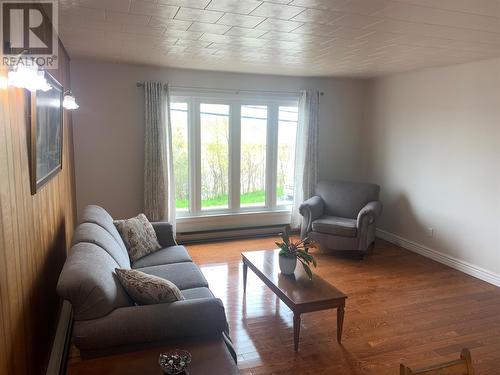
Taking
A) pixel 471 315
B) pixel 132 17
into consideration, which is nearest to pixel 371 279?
pixel 471 315

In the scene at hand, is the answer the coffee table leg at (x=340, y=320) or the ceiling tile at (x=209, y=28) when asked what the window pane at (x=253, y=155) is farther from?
the coffee table leg at (x=340, y=320)

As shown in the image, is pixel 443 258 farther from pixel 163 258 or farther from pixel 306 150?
pixel 163 258

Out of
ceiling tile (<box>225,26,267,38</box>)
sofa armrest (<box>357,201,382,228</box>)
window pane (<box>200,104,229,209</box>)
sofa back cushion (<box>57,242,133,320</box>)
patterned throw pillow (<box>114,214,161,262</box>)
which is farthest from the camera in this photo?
window pane (<box>200,104,229,209</box>)

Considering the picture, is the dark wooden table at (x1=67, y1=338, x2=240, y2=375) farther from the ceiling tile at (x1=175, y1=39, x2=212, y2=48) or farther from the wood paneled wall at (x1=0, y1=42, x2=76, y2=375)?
the ceiling tile at (x1=175, y1=39, x2=212, y2=48)

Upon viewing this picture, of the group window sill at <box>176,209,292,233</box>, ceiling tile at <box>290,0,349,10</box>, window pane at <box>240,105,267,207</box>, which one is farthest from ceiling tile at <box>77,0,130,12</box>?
window sill at <box>176,209,292,233</box>

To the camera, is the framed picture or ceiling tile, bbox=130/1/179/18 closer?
the framed picture

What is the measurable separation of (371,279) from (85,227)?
296 cm

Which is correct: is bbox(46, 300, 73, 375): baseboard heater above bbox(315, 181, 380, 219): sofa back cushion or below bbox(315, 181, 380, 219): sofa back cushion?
below

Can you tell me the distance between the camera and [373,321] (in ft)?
10.3

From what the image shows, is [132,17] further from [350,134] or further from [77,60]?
[350,134]

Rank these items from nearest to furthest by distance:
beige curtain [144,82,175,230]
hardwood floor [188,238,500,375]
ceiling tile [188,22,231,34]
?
1. hardwood floor [188,238,500,375]
2. ceiling tile [188,22,231,34]
3. beige curtain [144,82,175,230]

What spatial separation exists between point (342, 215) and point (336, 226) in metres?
0.55

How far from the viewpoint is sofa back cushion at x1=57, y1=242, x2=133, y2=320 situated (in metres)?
1.82

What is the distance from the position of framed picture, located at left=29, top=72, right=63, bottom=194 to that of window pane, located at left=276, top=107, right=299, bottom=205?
3339mm
